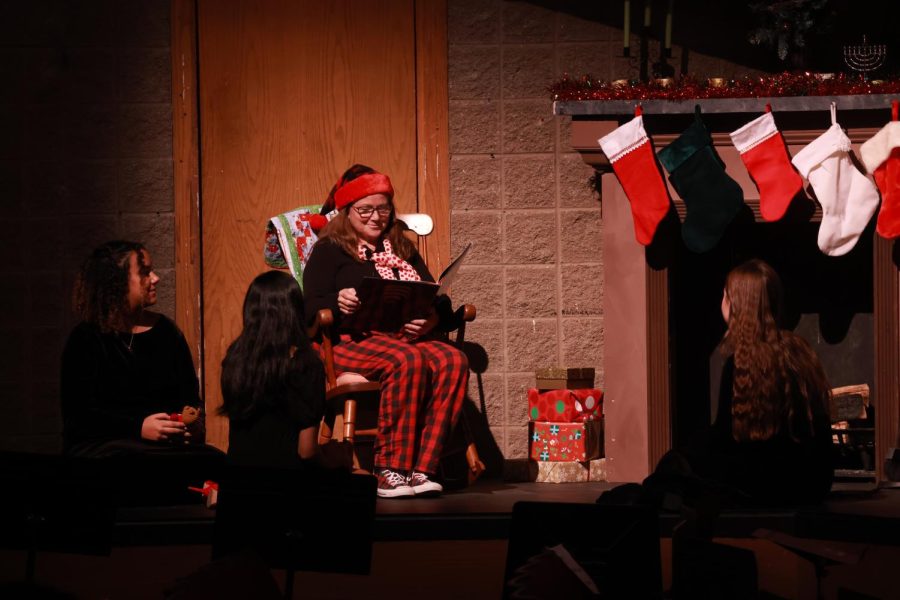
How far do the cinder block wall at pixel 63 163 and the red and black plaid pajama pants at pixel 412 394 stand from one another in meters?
1.21

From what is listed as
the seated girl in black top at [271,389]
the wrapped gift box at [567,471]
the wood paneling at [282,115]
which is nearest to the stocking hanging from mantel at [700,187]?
the wrapped gift box at [567,471]

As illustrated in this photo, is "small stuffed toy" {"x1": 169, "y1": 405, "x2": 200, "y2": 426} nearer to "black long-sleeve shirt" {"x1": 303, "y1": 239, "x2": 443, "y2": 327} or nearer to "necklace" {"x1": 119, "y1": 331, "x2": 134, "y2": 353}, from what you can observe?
"necklace" {"x1": 119, "y1": 331, "x2": 134, "y2": 353}

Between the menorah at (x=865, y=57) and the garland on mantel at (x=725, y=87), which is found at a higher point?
the menorah at (x=865, y=57)

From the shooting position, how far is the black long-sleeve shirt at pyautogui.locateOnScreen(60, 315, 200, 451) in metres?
4.30

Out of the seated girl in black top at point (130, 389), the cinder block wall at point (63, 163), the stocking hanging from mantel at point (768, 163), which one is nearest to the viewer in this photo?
the seated girl in black top at point (130, 389)

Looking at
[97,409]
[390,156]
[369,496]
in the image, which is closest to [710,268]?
[390,156]

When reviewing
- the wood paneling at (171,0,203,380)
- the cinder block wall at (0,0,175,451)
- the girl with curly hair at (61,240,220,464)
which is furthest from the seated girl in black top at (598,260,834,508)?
the cinder block wall at (0,0,175,451)

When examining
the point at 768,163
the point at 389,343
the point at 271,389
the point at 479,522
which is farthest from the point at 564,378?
the point at 271,389

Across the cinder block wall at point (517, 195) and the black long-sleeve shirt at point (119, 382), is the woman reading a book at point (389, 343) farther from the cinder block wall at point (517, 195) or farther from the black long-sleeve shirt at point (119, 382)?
the black long-sleeve shirt at point (119, 382)

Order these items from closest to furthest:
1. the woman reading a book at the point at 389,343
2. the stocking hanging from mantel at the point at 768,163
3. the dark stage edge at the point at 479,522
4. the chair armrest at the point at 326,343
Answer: the dark stage edge at the point at 479,522, the woman reading a book at the point at 389,343, the chair armrest at the point at 326,343, the stocking hanging from mantel at the point at 768,163

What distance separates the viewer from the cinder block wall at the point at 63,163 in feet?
17.6

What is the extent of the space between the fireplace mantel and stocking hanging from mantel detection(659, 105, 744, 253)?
0.10 metres

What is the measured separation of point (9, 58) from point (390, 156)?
1667 millimetres

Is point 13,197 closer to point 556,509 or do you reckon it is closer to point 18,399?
point 18,399
